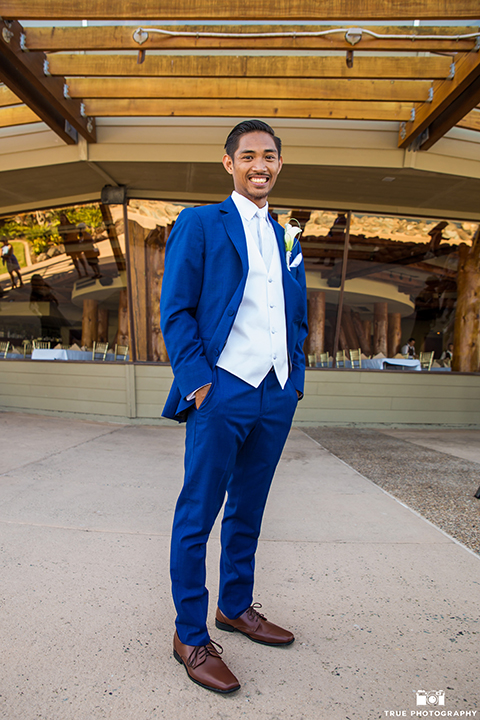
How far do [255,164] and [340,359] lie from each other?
19.6 ft

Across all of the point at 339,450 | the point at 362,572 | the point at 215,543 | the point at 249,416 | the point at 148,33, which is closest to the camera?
the point at 249,416

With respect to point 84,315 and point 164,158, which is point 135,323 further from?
point 164,158

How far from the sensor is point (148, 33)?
14.5 feet

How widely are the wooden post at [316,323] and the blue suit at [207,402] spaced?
5898mm

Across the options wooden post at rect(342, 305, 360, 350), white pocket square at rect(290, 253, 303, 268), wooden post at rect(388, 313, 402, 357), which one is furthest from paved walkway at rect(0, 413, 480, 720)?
wooden post at rect(388, 313, 402, 357)

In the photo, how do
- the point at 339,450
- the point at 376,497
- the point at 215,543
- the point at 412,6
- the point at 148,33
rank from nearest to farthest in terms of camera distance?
the point at 215,543, the point at 376,497, the point at 412,6, the point at 148,33, the point at 339,450

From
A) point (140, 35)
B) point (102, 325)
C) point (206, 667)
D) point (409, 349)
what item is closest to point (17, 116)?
point (140, 35)

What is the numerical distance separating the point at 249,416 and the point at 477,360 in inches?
288

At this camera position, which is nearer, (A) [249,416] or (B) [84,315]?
(A) [249,416]

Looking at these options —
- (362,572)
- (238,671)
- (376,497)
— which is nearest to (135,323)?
(376,497)

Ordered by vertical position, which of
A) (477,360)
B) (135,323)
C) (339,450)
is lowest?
(339,450)

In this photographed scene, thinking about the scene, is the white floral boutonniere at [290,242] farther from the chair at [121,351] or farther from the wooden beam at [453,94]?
the chair at [121,351]

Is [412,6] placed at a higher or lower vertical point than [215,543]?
higher

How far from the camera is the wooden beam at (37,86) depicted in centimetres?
432
